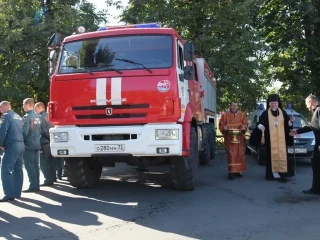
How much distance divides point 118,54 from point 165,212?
281 cm

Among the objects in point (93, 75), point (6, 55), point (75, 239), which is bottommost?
point (75, 239)

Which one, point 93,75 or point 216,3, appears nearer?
point 93,75

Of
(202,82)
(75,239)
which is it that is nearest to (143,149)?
(75,239)

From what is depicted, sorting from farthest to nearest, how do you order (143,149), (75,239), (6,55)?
1. (6,55)
2. (143,149)
3. (75,239)

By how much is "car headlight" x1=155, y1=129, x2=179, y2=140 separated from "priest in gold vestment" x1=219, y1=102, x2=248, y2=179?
325 centimetres

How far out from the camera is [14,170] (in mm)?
7914

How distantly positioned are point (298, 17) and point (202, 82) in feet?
43.3

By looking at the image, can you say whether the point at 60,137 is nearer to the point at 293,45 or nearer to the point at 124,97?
the point at 124,97

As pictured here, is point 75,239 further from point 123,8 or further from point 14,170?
point 123,8

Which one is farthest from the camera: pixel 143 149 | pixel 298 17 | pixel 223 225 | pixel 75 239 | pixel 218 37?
pixel 298 17

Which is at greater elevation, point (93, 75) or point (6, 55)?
point (6, 55)

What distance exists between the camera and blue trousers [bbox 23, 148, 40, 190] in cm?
850

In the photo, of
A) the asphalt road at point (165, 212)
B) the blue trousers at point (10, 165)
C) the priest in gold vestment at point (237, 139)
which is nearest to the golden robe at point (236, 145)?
the priest in gold vestment at point (237, 139)

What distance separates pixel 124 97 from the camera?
7.20 meters
